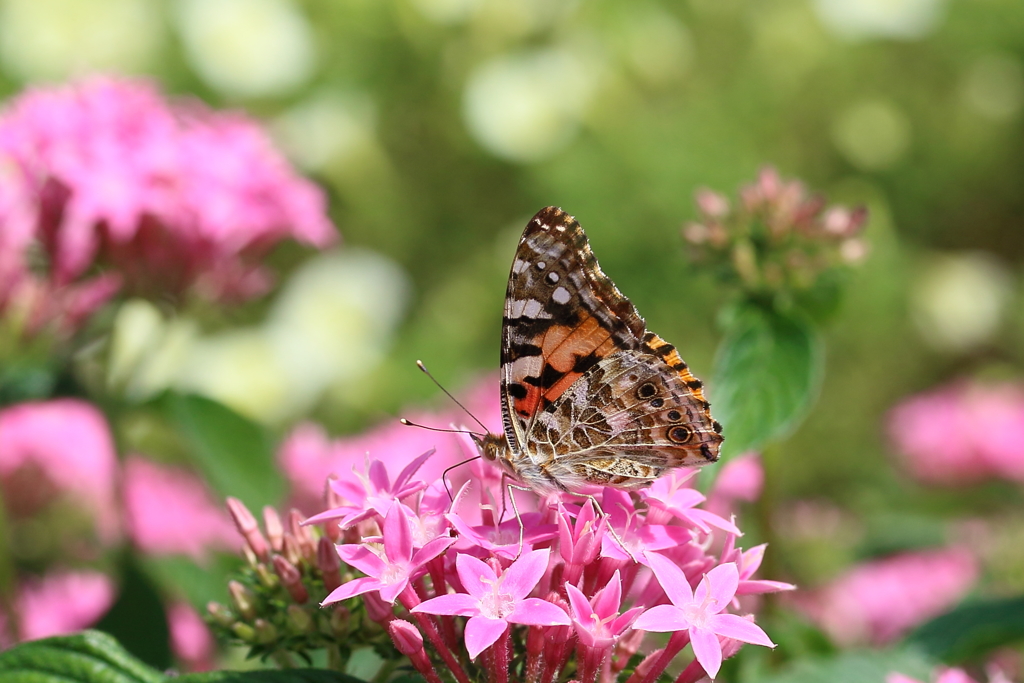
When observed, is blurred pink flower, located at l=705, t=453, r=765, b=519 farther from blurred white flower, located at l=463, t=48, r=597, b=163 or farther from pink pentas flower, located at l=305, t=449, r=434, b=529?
Answer: blurred white flower, located at l=463, t=48, r=597, b=163

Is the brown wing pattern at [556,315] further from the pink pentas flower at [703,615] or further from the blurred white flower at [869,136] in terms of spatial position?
the blurred white flower at [869,136]

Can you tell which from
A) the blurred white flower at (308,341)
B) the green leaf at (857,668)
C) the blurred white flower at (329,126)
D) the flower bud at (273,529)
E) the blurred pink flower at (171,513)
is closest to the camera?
the flower bud at (273,529)

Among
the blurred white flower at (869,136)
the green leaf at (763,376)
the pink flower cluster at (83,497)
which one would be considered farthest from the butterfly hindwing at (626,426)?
the blurred white flower at (869,136)

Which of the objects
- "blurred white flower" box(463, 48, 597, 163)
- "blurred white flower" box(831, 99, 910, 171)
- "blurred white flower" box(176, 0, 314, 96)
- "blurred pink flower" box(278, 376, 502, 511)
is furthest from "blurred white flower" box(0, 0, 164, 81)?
"blurred white flower" box(831, 99, 910, 171)

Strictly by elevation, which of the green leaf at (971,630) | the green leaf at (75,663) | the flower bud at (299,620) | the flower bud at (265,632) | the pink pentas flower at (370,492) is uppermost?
the green leaf at (971,630)

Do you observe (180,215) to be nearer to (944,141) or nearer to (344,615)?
(344,615)

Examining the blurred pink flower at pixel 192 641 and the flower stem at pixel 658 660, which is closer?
the flower stem at pixel 658 660

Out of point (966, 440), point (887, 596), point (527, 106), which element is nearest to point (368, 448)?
point (887, 596)

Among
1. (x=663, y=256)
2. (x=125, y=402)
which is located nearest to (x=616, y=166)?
(x=663, y=256)
